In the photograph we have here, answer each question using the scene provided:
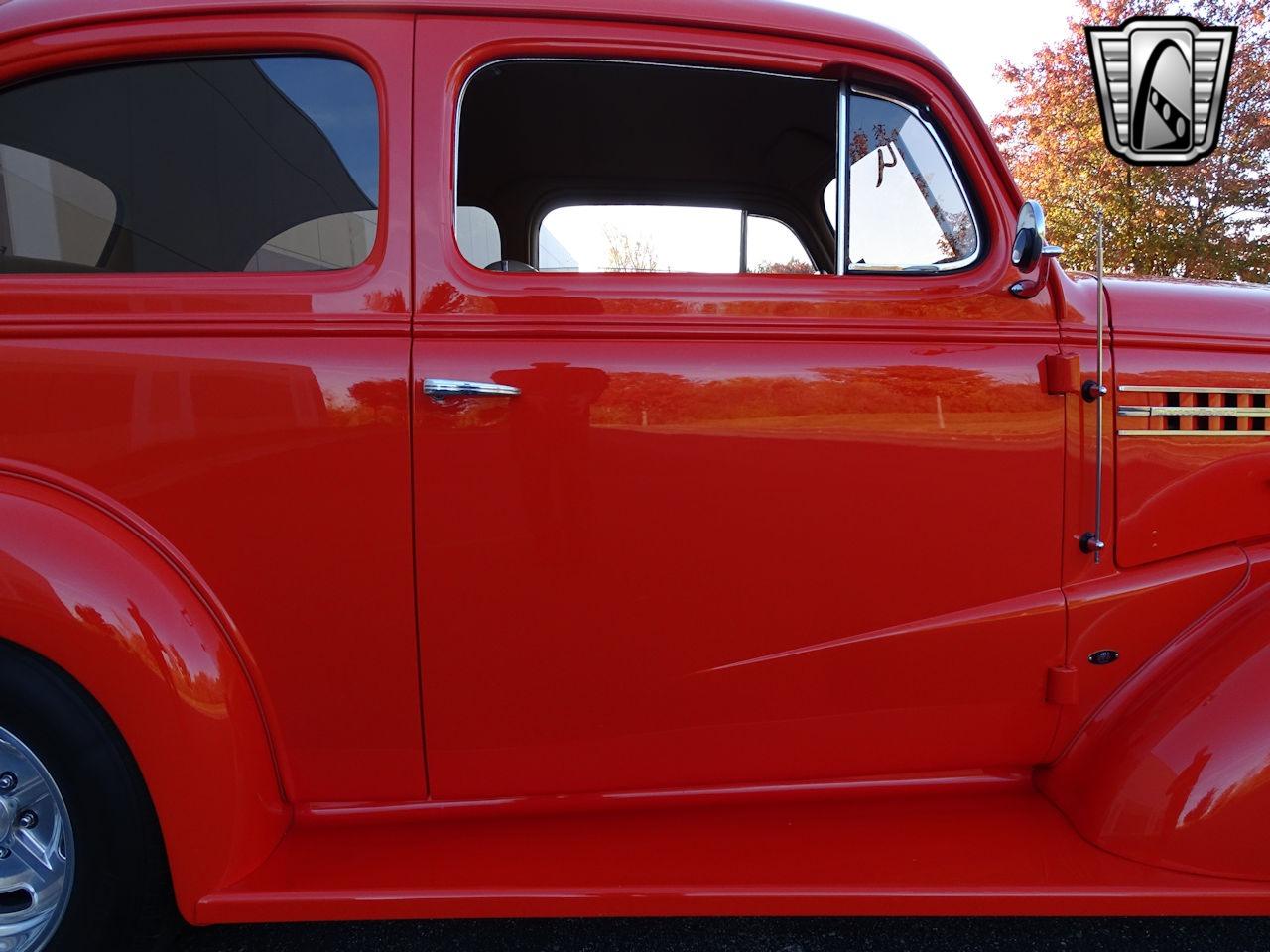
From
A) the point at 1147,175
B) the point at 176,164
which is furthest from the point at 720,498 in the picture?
the point at 1147,175

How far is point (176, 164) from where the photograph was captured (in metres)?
1.57

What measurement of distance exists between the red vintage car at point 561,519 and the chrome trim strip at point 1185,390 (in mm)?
17

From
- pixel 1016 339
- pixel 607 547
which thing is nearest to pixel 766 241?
pixel 1016 339

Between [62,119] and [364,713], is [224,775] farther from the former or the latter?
[62,119]

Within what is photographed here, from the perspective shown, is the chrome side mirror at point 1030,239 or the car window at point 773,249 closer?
the chrome side mirror at point 1030,239

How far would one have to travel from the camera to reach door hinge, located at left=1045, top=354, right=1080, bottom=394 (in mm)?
1619

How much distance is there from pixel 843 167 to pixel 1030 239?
39 centimetres

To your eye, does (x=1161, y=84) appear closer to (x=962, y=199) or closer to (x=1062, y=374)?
(x=962, y=199)

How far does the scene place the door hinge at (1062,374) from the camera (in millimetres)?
1619

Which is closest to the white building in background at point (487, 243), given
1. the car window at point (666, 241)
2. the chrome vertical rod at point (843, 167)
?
the car window at point (666, 241)

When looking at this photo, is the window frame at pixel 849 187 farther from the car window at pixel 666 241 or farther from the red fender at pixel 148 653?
the red fender at pixel 148 653

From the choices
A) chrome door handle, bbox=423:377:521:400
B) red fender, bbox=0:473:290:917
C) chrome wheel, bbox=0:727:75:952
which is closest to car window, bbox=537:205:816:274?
chrome door handle, bbox=423:377:521:400

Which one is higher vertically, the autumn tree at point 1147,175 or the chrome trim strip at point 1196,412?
the autumn tree at point 1147,175

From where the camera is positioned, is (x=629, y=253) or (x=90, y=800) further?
(x=629, y=253)
